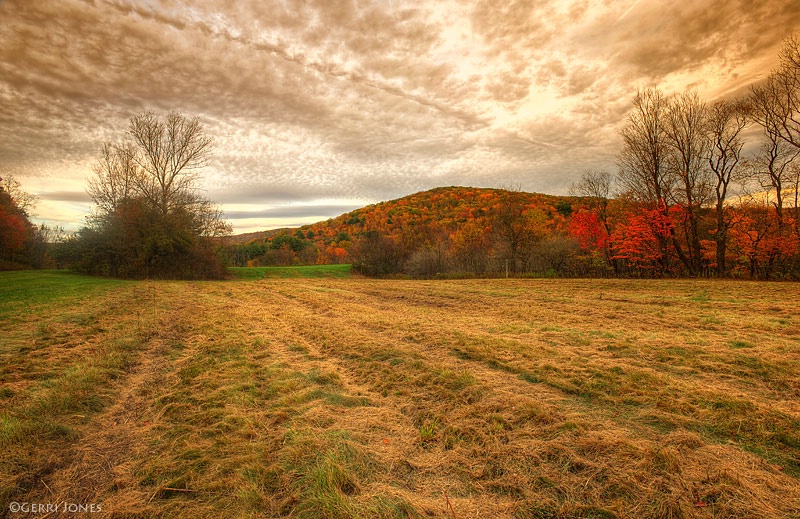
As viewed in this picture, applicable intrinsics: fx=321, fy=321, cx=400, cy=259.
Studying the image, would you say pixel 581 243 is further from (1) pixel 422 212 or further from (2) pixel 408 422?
(1) pixel 422 212

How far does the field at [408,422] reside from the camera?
256 cm

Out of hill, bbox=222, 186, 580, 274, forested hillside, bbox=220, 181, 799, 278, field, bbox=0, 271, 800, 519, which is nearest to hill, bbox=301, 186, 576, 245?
hill, bbox=222, 186, 580, 274

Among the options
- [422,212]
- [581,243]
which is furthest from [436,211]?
[581,243]

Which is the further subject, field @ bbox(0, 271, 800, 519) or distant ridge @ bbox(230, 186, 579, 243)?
distant ridge @ bbox(230, 186, 579, 243)

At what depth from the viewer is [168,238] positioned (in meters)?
28.4

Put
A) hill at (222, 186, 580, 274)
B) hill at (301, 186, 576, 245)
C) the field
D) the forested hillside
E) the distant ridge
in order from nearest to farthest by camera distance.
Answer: the field → the forested hillside → hill at (222, 186, 580, 274) → hill at (301, 186, 576, 245) → the distant ridge

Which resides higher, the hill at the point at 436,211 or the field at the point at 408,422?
the hill at the point at 436,211

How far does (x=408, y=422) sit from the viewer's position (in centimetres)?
384

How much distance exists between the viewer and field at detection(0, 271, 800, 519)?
2557 mm

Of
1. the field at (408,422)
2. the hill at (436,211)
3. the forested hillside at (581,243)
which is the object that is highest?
the hill at (436,211)

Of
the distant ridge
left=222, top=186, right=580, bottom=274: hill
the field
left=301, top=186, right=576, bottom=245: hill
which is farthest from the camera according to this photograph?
the distant ridge

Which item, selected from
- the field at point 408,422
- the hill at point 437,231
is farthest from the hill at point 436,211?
the field at point 408,422

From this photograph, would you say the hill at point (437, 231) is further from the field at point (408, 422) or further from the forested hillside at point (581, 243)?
the field at point (408, 422)

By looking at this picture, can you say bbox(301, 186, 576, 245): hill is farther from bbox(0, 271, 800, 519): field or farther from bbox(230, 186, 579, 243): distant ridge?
bbox(0, 271, 800, 519): field
